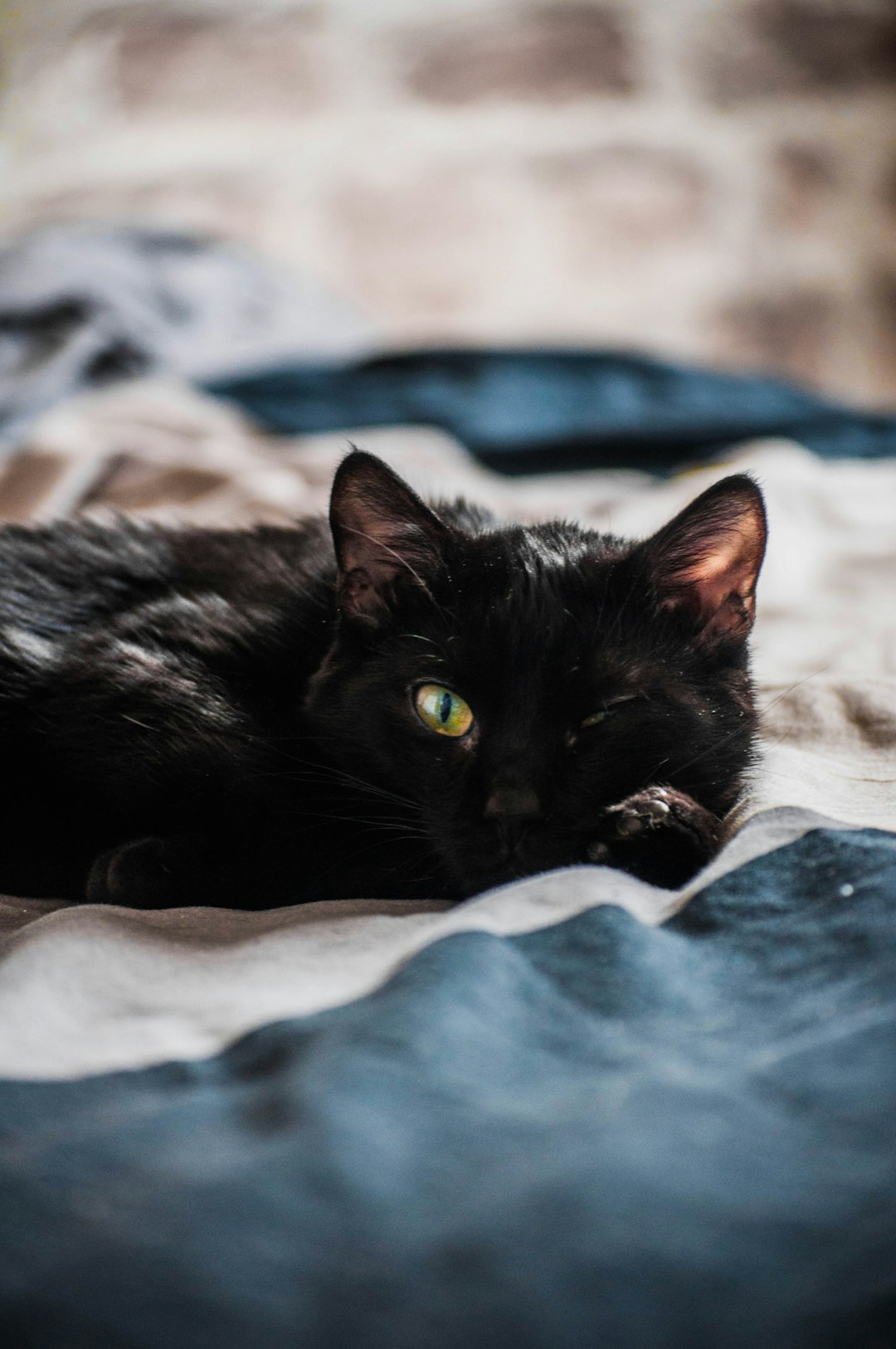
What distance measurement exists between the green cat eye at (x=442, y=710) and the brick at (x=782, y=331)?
2.97m

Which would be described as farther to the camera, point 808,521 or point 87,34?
point 87,34

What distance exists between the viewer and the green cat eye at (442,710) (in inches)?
36.1

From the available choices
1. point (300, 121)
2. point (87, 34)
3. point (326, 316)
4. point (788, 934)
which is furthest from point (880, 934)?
point (87, 34)

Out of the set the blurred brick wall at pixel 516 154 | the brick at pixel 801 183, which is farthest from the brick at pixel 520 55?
the brick at pixel 801 183

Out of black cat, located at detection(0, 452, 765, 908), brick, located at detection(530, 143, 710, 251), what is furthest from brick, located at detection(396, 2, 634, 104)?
black cat, located at detection(0, 452, 765, 908)

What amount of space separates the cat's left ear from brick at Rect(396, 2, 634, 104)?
9.57ft

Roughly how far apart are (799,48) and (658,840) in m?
3.42

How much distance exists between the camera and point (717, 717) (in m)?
0.93

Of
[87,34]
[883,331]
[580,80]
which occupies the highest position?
[87,34]

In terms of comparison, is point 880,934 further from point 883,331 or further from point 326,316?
point 883,331

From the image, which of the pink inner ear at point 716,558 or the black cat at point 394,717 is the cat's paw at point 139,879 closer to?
the black cat at point 394,717

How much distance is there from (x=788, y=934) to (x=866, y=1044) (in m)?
0.12

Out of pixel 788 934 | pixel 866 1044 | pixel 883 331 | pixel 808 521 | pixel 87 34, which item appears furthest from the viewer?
pixel 883 331

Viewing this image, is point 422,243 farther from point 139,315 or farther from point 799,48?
point 139,315
